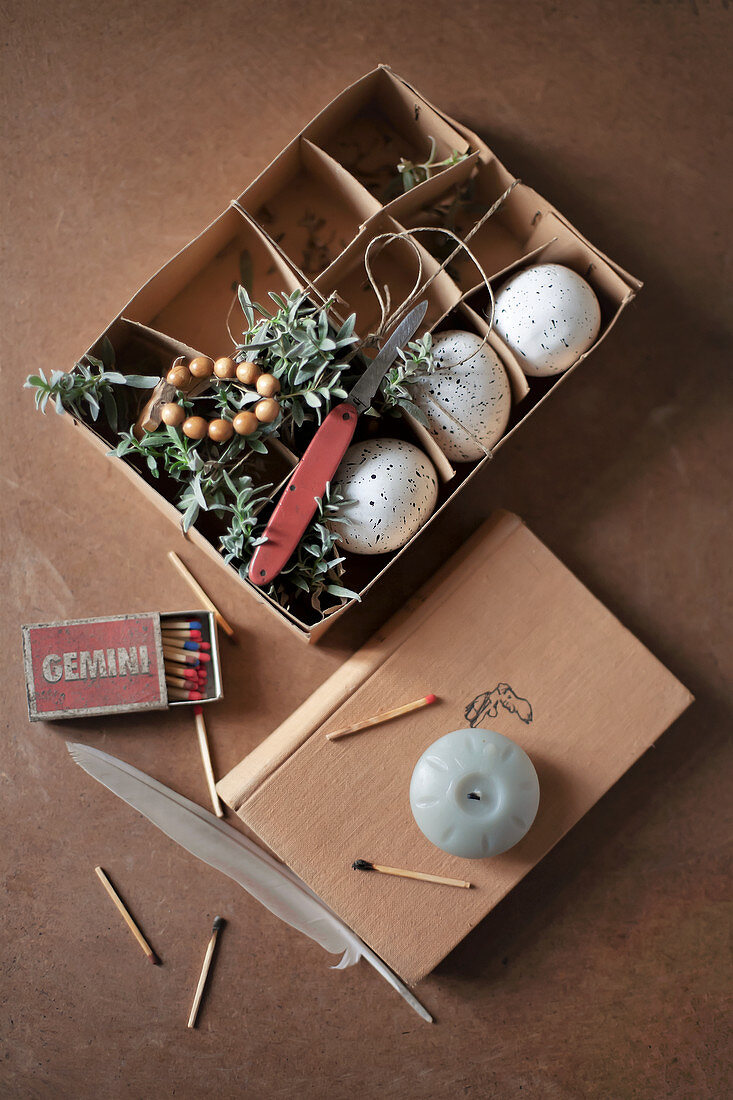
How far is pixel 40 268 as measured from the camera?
91 centimetres

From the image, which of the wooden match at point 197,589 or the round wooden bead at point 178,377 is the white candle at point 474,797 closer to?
the wooden match at point 197,589

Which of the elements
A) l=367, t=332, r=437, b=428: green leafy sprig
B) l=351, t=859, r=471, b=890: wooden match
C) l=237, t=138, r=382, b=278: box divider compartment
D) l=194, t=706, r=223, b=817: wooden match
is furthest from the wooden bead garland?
l=351, t=859, r=471, b=890: wooden match

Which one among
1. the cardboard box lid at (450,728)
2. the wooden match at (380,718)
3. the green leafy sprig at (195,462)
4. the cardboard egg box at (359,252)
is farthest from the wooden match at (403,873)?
the green leafy sprig at (195,462)

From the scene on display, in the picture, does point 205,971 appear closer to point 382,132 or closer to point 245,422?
point 245,422

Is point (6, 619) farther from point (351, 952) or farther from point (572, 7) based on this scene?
point (572, 7)

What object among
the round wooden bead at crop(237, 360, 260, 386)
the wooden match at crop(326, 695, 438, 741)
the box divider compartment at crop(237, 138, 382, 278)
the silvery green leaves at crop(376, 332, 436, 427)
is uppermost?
the box divider compartment at crop(237, 138, 382, 278)

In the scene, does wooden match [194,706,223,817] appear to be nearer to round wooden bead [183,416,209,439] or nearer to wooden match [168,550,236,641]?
wooden match [168,550,236,641]

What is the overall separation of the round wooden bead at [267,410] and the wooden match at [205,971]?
1.93ft

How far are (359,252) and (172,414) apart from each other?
0.95 ft

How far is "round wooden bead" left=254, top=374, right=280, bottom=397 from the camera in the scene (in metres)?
0.74

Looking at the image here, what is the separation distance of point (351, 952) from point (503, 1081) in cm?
25

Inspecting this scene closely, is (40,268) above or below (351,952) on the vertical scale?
above

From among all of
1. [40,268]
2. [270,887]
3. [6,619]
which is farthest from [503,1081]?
[40,268]

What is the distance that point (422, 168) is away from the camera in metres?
0.87
